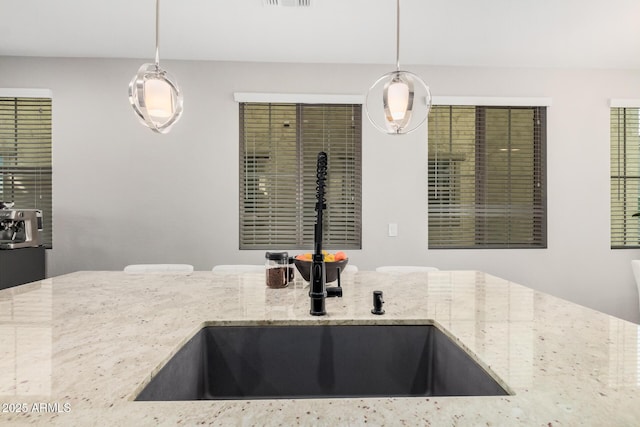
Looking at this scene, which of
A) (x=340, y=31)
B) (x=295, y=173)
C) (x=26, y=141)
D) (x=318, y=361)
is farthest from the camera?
(x=295, y=173)

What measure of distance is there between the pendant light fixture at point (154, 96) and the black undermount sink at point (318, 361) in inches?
42.6

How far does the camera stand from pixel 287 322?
1.10 metres

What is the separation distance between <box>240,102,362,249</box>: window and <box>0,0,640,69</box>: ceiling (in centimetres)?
50

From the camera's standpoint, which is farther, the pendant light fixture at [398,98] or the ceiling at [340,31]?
the ceiling at [340,31]

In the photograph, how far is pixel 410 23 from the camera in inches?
107

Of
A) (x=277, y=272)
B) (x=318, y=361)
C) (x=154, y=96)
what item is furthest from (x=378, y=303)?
(x=154, y=96)

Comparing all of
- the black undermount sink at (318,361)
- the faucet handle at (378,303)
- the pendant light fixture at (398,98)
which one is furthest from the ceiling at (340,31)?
the black undermount sink at (318,361)

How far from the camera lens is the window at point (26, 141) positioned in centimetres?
338

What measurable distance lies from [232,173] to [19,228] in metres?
1.70

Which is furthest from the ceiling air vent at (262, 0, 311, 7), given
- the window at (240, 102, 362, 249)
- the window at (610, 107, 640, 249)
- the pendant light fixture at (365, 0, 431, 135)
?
the window at (610, 107, 640, 249)

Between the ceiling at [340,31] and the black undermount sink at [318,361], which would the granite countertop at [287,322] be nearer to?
the black undermount sink at [318,361]

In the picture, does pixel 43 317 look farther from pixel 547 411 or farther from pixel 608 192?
pixel 608 192

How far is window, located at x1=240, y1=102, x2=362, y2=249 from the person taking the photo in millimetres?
3490

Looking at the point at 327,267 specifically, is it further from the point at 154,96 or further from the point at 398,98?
the point at 154,96
